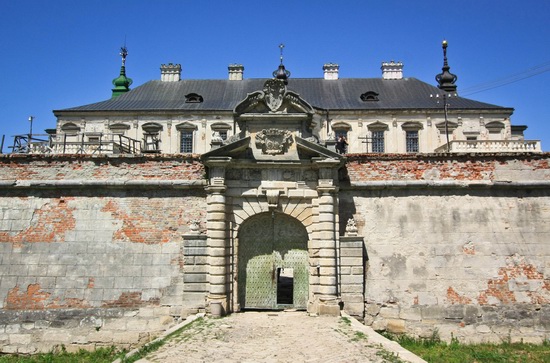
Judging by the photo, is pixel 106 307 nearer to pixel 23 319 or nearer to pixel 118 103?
pixel 23 319

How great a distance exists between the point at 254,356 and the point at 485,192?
27.0ft

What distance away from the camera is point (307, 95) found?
32344 millimetres

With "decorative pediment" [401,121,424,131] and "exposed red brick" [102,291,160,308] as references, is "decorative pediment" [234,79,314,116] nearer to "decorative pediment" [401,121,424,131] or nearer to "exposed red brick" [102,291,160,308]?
"exposed red brick" [102,291,160,308]

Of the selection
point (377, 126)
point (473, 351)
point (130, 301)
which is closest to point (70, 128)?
point (377, 126)

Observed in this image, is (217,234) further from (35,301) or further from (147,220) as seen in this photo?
(35,301)

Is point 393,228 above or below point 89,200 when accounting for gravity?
below

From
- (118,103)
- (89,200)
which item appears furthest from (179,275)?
(118,103)

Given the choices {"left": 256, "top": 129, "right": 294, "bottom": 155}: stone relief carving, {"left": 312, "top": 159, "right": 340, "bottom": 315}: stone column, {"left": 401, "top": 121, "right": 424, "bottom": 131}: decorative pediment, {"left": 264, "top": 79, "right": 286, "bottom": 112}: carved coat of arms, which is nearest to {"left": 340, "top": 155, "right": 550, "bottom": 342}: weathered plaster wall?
{"left": 312, "top": 159, "right": 340, "bottom": 315}: stone column

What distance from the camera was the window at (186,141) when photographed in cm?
3072

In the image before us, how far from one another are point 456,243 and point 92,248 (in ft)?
32.9

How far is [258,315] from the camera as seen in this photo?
445 inches

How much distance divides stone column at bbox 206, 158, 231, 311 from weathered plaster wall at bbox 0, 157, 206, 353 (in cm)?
63

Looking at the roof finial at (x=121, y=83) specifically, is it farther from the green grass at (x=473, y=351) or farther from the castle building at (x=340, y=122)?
the green grass at (x=473, y=351)

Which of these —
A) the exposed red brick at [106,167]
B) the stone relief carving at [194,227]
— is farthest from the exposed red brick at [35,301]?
the stone relief carving at [194,227]
